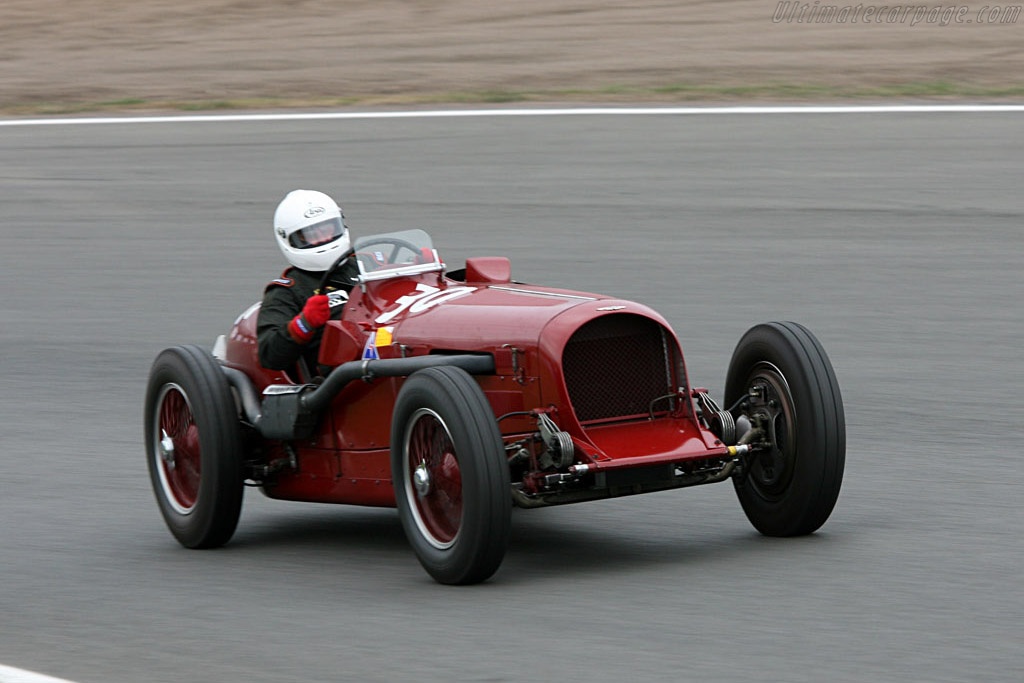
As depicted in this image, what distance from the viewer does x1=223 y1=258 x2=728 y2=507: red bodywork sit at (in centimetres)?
663

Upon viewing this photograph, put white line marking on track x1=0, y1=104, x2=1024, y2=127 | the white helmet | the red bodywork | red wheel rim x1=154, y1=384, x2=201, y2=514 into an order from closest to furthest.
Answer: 1. the red bodywork
2. the white helmet
3. red wheel rim x1=154, y1=384, x2=201, y2=514
4. white line marking on track x1=0, y1=104, x2=1024, y2=127

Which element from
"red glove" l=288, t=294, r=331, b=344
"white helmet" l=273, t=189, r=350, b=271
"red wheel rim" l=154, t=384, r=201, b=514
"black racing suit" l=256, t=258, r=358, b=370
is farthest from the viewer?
"red wheel rim" l=154, t=384, r=201, b=514

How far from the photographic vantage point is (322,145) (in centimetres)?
1936

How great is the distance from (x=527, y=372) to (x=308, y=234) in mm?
1543

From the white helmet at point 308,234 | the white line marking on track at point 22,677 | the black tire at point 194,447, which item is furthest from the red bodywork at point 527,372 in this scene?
the white line marking on track at point 22,677

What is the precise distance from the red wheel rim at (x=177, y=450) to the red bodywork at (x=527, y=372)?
61cm

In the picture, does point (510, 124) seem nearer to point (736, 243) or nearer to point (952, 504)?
point (736, 243)

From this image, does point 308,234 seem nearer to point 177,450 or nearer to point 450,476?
point 177,450

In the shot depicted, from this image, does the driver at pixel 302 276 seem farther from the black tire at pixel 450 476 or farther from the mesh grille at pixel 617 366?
the mesh grille at pixel 617 366

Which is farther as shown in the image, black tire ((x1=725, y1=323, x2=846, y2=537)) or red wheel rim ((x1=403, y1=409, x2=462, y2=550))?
black tire ((x1=725, y1=323, x2=846, y2=537))

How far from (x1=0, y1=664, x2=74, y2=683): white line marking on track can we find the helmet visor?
8.79 feet

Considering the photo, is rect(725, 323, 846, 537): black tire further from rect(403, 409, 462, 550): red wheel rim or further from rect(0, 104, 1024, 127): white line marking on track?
rect(0, 104, 1024, 127): white line marking on track

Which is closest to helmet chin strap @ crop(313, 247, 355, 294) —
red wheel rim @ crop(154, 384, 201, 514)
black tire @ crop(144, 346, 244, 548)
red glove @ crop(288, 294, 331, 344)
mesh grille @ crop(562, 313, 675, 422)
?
red glove @ crop(288, 294, 331, 344)

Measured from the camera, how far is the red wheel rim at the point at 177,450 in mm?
7840
